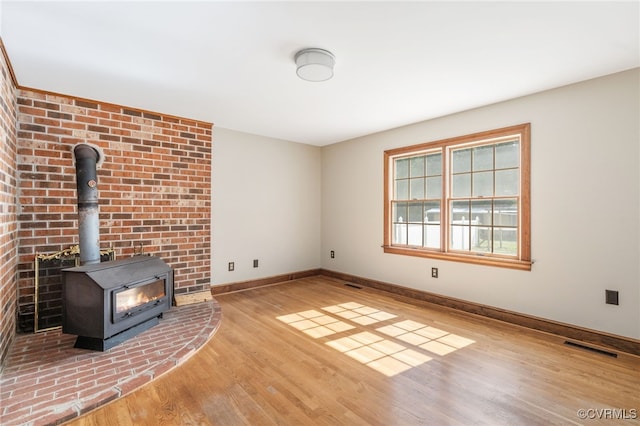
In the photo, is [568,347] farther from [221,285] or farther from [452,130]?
[221,285]

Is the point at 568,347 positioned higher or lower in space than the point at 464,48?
lower

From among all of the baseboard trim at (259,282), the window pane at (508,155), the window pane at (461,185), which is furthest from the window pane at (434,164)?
the baseboard trim at (259,282)

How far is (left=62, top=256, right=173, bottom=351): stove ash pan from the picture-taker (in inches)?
98.0

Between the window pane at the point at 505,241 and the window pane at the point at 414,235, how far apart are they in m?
0.98

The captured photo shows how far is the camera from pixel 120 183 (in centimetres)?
349

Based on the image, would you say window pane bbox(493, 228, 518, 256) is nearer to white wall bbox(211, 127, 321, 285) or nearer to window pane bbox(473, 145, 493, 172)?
window pane bbox(473, 145, 493, 172)

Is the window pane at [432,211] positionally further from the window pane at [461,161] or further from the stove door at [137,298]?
the stove door at [137,298]

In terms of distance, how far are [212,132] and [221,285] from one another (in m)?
2.18

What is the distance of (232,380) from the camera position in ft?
7.27

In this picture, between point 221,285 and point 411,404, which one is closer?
point 411,404

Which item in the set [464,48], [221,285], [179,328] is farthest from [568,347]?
[221,285]

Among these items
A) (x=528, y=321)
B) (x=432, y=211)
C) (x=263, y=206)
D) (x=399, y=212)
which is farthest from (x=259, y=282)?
(x=528, y=321)

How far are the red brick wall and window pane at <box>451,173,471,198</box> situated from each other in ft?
10.6

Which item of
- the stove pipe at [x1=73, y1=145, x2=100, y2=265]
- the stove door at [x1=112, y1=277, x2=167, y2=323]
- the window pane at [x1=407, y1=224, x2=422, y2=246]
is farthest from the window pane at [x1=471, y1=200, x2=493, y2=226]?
the stove pipe at [x1=73, y1=145, x2=100, y2=265]
